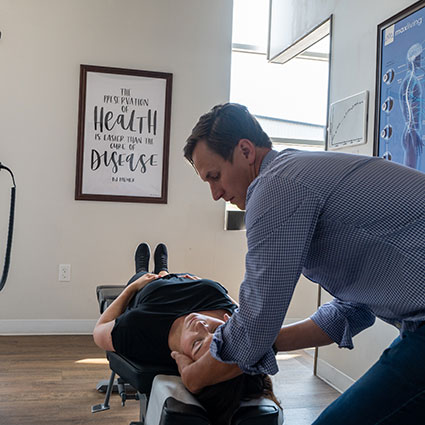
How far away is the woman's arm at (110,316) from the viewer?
1715mm

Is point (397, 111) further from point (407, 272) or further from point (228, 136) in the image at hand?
point (407, 272)

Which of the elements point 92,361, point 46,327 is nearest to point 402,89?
point 92,361

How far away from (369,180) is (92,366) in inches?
91.0

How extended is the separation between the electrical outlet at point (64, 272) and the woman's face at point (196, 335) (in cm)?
207

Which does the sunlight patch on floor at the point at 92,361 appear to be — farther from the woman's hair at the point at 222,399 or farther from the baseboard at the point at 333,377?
the woman's hair at the point at 222,399

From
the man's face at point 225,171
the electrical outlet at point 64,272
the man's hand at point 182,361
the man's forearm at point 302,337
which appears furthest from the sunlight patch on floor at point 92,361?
the man's face at point 225,171

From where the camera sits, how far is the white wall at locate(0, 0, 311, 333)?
11.2 ft

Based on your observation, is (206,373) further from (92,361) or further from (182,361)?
(92,361)

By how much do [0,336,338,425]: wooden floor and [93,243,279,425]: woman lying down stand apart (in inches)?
23.0

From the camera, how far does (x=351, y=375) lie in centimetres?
255

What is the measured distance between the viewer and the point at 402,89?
2197 millimetres

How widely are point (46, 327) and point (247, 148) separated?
2.73m

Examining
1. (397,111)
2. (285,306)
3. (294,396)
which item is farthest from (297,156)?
(294,396)

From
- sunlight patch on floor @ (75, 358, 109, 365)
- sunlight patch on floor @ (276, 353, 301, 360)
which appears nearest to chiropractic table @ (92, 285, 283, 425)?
sunlight patch on floor @ (75, 358, 109, 365)
